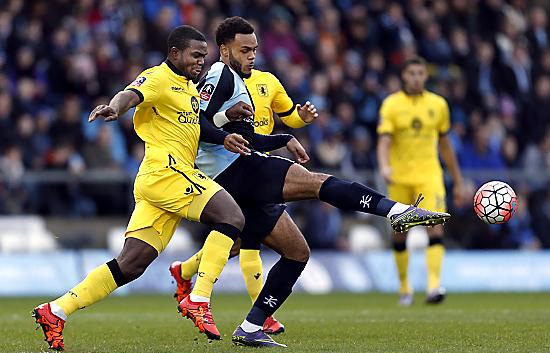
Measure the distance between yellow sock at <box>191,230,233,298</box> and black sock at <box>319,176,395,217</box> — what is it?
2.63 ft

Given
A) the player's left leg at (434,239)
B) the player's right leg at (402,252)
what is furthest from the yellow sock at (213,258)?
the player's right leg at (402,252)

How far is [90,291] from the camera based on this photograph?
331 inches


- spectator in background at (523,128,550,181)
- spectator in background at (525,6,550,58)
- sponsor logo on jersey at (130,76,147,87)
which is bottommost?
sponsor logo on jersey at (130,76,147,87)

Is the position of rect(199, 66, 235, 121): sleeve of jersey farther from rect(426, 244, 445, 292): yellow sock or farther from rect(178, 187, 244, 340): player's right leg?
rect(426, 244, 445, 292): yellow sock

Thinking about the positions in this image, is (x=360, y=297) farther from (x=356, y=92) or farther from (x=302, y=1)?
(x=302, y=1)

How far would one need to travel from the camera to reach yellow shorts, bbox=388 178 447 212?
46.4 ft

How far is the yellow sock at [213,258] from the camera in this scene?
27.8 ft

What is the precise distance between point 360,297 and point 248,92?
728 centimetres

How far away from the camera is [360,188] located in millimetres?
8562

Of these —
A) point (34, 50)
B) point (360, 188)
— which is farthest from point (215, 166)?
point (34, 50)

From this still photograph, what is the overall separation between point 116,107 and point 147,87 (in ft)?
1.82

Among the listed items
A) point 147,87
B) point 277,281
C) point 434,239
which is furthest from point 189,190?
point 434,239

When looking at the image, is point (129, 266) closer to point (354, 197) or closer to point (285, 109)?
point (354, 197)

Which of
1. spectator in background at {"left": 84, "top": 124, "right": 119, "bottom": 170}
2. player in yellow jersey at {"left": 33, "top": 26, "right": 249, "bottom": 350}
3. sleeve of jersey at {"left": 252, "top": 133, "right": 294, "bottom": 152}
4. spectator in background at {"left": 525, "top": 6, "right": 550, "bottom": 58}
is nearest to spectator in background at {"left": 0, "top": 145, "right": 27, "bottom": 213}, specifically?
spectator in background at {"left": 84, "top": 124, "right": 119, "bottom": 170}
